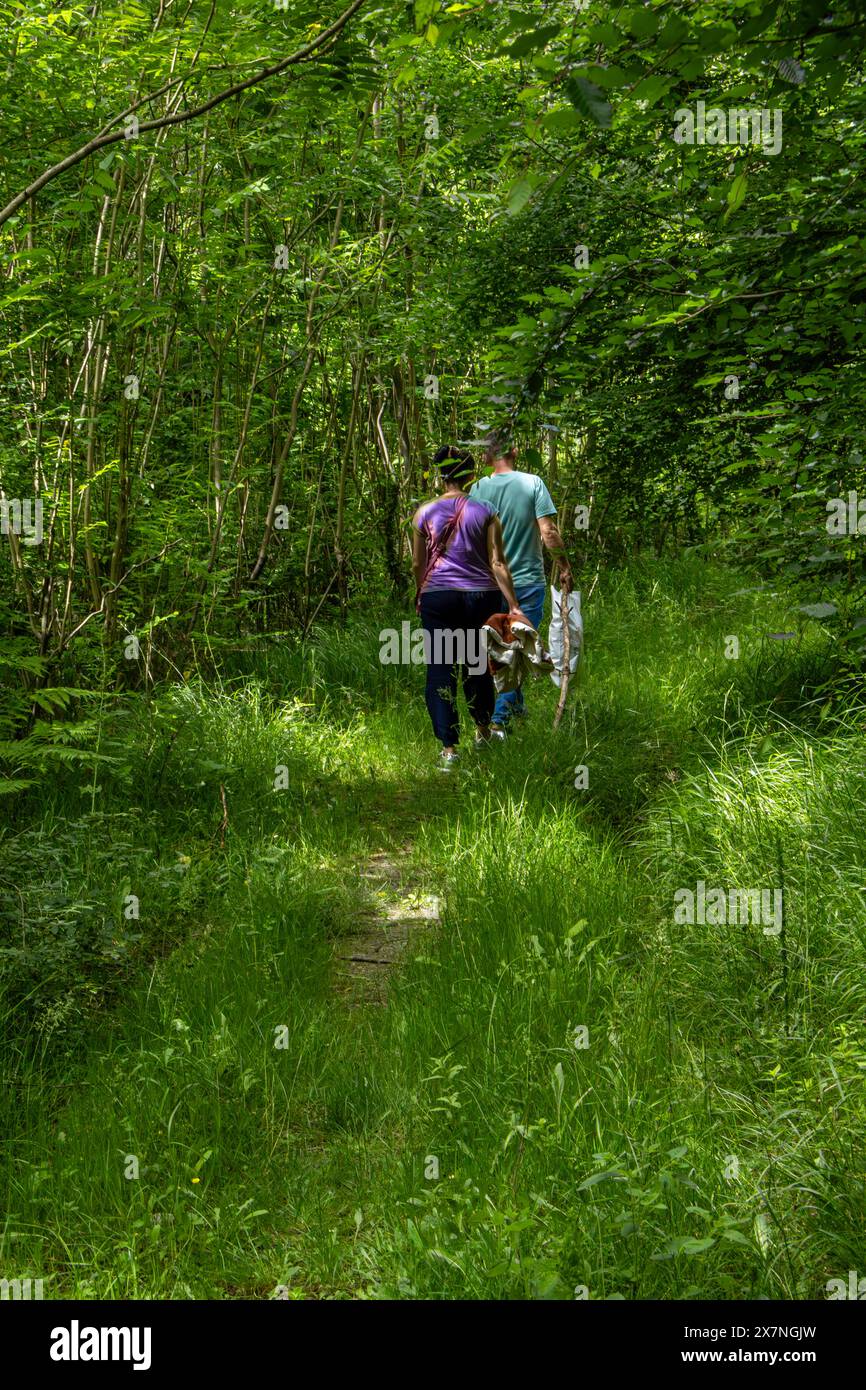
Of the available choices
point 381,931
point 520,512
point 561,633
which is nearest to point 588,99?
point 381,931

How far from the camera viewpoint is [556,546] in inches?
260

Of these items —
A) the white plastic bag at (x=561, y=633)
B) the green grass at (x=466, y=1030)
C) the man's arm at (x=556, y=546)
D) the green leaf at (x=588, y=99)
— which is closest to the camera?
the green leaf at (x=588, y=99)

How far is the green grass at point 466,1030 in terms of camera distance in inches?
104

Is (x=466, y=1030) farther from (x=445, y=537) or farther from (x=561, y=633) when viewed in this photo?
(x=561, y=633)

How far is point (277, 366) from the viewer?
31.1 ft

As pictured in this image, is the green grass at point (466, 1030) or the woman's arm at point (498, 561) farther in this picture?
the woman's arm at point (498, 561)

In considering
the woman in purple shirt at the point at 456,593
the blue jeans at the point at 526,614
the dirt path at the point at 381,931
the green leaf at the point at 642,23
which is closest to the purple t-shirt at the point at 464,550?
the woman in purple shirt at the point at 456,593

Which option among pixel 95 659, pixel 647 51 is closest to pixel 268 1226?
pixel 647 51

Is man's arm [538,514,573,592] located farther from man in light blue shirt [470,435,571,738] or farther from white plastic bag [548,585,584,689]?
white plastic bag [548,585,584,689]

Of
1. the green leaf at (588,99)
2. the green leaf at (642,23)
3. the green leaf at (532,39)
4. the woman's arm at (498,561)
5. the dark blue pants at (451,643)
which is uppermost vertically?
the green leaf at (642,23)

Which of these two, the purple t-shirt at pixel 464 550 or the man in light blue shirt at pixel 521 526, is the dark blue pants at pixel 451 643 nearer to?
the purple t-shirt at pixel 464 550

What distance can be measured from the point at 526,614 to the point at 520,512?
0.71 m

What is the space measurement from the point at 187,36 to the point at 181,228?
3525 mm

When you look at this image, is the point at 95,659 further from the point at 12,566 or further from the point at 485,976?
the point at 485,976
